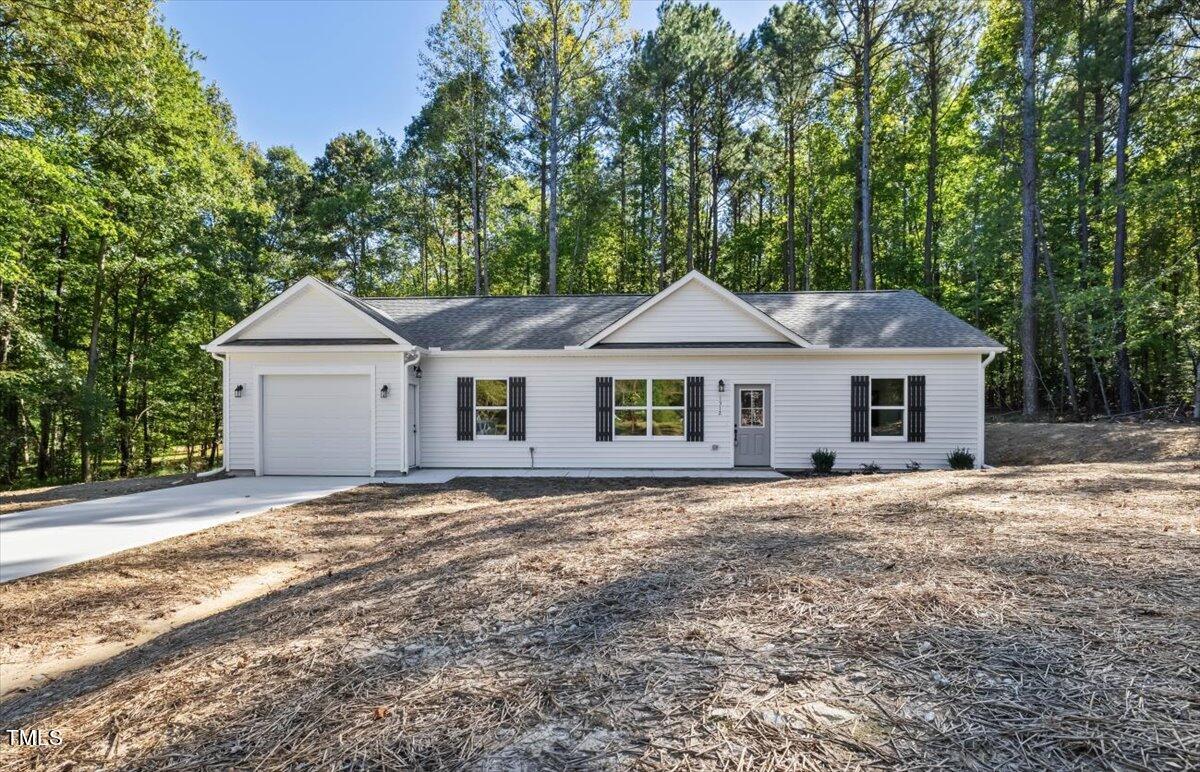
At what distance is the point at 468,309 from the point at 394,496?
6.70 metres

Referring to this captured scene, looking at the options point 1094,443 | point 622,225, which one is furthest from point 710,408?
point 622,225

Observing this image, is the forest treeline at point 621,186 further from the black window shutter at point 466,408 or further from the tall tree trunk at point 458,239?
the black window shutter at point 466,408

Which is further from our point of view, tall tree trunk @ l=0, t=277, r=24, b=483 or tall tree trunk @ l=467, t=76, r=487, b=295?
tall tree trunk @ l=467, t=76, r=487, b=295

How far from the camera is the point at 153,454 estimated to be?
21.9 m

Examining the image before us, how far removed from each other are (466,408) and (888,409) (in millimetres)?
9408

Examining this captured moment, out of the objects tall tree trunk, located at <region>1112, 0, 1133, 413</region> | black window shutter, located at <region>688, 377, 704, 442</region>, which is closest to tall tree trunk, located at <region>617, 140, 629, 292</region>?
black window shutter, located at <region>688, 377, 704, 442</region>

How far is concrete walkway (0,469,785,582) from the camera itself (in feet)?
18.7

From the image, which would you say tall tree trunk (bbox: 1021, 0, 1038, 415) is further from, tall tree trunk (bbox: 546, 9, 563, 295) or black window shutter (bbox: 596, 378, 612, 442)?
tall tree trunk (bbox: 546, 9, 563, 295)

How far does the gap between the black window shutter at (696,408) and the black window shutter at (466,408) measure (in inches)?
194

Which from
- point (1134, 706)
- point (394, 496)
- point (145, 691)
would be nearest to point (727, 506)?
point (1134, 706)

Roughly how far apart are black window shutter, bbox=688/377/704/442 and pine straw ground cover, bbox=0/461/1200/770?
6.95 meters

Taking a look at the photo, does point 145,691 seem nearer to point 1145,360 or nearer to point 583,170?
point 583,170

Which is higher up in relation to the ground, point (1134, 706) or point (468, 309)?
point (468, 309)

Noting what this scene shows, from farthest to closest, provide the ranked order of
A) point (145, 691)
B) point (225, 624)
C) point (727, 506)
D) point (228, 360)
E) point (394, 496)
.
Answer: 1. point (228, 360)
2. point (394, 496)
3. point (727, 506)
4. point (225, 624)
5. point (145, 691)
